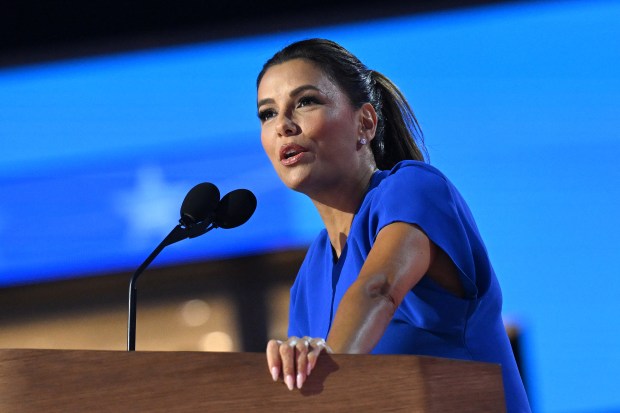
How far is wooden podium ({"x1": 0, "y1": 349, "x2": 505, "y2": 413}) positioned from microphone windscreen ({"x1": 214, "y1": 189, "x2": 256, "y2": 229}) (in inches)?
24.7

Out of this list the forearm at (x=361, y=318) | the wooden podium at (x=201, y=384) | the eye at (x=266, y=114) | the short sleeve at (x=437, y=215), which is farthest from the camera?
the eye at (x=266, y=114)

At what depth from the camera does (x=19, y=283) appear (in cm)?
348

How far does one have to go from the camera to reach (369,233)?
1.51m

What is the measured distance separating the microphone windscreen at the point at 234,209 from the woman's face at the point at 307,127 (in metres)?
0.08

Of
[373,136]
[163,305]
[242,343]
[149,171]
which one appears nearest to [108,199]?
[149,171]

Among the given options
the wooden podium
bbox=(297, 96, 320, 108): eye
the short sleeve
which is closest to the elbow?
the short sleeve

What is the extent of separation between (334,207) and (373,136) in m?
0.18

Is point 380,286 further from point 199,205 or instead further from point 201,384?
point 199,205

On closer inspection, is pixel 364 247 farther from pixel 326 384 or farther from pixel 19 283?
pixel 19 283

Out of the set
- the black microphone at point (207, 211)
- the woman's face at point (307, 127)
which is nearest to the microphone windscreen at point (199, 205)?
the black microphone at point (207, 211)

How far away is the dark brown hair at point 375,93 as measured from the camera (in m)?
1.80

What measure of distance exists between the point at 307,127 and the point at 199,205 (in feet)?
0.75

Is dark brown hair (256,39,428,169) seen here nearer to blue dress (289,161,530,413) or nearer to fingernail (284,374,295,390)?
blue dress (289,161,530,413)

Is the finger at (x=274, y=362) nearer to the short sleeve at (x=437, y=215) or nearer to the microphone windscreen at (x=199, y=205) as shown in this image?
the short sleeve at (x=437, y=215)
